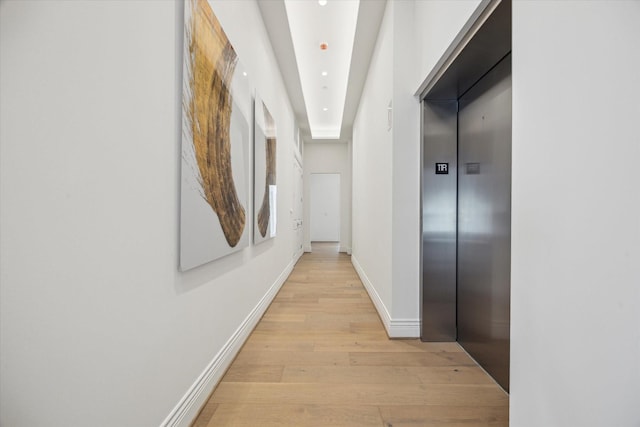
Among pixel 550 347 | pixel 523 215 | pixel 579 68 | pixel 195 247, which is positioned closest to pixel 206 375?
pixel 195 247

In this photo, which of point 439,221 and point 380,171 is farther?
point 380,171

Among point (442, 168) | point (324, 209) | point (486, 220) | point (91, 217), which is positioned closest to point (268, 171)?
point (442, 168)

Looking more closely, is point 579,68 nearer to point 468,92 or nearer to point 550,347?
point 550,347

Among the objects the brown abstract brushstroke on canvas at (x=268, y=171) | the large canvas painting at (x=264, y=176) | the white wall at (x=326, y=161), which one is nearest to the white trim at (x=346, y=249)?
the white wall at (x=326, y=161)

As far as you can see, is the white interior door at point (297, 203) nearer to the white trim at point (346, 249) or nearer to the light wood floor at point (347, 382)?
the white trim at point (346, 249)

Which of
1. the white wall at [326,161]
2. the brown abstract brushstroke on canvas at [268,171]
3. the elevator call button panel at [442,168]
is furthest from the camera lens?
the white wall at [326,161]

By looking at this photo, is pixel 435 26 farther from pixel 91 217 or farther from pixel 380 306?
pixel 380 306

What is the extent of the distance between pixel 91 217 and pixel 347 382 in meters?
Answer: 1.59

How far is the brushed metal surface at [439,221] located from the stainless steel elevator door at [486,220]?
0.19ft

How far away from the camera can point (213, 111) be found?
1566 millimetres

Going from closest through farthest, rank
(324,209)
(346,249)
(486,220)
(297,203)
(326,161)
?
(486,220) → (297,203) → (346,249) → (326,161) → (324,209)

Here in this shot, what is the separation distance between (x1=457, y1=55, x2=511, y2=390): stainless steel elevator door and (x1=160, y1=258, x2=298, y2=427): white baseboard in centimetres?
168

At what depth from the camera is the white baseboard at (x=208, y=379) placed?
4.13 feet

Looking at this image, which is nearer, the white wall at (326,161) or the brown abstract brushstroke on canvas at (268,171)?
the brown abstract brushstroke on canvas at (268,171)
